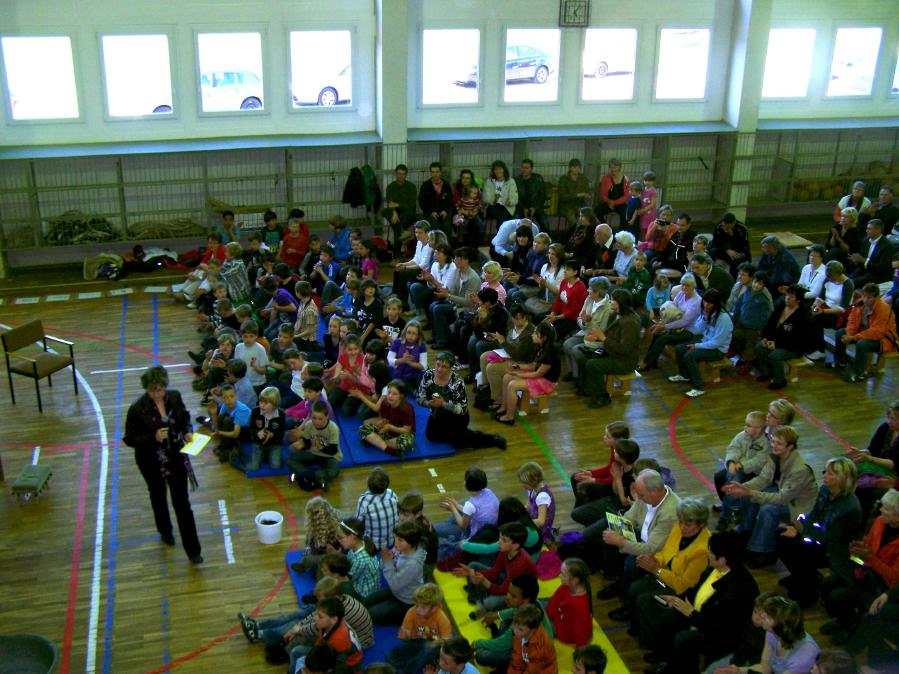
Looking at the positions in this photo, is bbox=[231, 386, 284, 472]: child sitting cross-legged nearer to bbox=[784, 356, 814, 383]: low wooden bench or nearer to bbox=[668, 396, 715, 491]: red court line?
bbox=[668, 396, 715, 491]: red court line

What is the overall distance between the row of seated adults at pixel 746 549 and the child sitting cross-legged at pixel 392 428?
6.28ft

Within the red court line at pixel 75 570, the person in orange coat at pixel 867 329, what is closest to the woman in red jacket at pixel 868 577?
the person in orange coat at pixel 867 329

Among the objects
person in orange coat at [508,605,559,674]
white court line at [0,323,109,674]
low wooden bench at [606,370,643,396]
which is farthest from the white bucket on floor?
low wooden bench at [606,370,643,396]

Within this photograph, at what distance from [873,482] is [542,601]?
3.14m

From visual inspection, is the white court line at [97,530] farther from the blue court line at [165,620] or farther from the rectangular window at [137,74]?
the rectangular window at [137,74]

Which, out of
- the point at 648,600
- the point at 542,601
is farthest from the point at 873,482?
the point at 542,601

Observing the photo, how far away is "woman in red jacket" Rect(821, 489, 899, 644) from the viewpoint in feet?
22.7

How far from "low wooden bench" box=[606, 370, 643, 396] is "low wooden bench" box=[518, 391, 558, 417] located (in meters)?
0.78

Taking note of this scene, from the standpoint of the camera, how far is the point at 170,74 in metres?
15.2

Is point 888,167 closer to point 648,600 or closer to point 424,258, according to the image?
point 424,258

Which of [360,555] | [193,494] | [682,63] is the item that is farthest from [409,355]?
[682,63]

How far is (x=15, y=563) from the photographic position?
8039 millimetres

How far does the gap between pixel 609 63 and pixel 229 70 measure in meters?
6.55

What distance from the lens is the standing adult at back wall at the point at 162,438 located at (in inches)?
295
